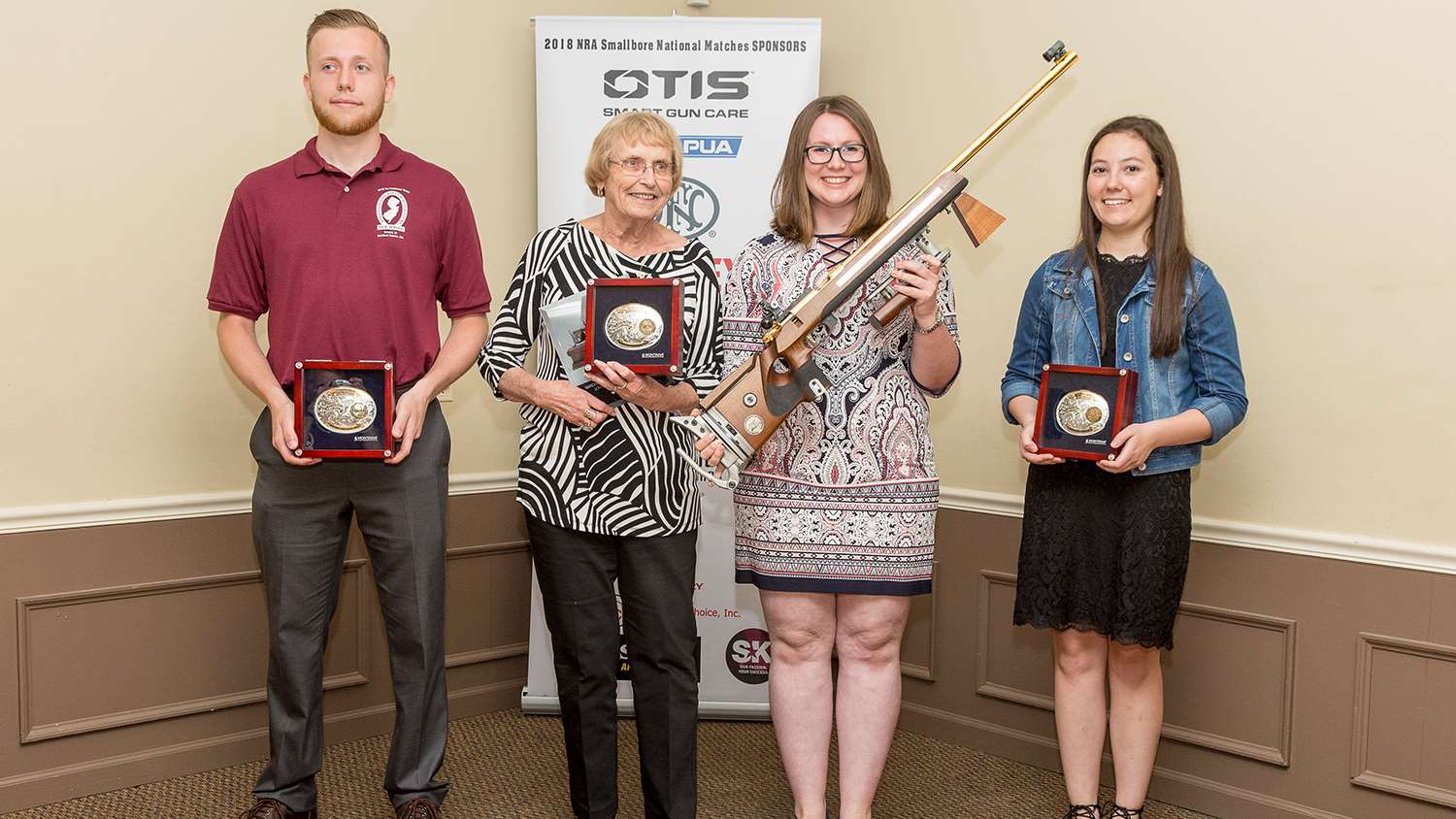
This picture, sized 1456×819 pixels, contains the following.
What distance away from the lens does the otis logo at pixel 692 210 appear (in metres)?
3.40

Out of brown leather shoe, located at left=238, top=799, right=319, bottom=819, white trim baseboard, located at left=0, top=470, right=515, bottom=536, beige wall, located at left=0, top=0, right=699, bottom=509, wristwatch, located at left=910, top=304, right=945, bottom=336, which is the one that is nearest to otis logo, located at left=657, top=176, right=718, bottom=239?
beige wall, located at left=0, top=0, right=699, bottom=509

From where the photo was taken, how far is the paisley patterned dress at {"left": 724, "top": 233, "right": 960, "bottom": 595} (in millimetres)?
2307

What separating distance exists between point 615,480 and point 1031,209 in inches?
62.9

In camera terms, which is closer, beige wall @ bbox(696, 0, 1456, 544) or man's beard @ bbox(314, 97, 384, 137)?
man's beard @ bbox(314, 97, 384, 137)

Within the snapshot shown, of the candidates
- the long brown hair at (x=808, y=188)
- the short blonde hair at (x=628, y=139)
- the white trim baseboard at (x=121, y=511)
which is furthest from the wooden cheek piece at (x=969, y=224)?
the white trim baseboard at (x=121, y=511)

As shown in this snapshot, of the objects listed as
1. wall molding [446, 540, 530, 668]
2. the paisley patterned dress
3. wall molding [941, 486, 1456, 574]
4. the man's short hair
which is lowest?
wall molding [446, 540, 530, 668]

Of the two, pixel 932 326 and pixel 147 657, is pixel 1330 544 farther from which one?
pixel 147 657

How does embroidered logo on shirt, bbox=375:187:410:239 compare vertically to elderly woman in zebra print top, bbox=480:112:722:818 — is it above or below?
above

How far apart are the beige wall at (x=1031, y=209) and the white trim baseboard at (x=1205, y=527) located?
0.11 feet

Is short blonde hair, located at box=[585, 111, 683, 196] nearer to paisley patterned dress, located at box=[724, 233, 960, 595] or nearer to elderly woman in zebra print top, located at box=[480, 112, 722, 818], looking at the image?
elderly woman in zebra print top, located at box=[480, 112, 722, 818]

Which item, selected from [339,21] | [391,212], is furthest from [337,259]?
[339,21]

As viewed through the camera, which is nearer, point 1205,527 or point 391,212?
point 391,212

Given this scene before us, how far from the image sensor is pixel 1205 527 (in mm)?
2875

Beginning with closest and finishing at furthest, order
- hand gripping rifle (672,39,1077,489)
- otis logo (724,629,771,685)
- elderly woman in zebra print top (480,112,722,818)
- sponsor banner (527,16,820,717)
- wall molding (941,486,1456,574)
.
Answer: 1. hand gripping rifle (672,39,1077,489)
2. elderly woman in zebra print top (480,112,722,818)
3. wall molding (941,486,1456,574)
4. sponsor banner (527,16,820,717)
5. otis logo (724,629,771,685)
